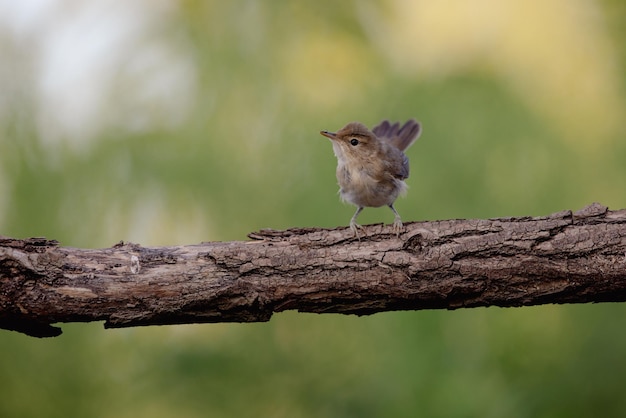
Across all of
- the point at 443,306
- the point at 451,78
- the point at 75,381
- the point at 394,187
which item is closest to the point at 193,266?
the point at 443,306

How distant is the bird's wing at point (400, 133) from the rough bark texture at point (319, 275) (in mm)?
1985

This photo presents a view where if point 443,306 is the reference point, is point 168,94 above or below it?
above

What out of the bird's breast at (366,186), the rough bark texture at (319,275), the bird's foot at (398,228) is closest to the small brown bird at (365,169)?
the bird's breast at (366,186)

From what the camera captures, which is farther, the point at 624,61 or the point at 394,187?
the point at 624,61

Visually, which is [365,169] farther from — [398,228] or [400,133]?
[398,228]

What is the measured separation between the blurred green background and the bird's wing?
1.76 ft

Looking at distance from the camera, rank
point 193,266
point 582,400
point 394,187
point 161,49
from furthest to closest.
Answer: point 161,49 < point 582,400 < point 394,187 < point 193,266

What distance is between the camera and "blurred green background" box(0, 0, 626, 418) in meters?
5.12

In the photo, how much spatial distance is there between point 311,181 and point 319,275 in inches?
105

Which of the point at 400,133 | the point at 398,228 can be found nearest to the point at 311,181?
the point at 400,133

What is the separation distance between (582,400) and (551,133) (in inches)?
74.3

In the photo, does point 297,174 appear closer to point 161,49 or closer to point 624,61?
point 161,49

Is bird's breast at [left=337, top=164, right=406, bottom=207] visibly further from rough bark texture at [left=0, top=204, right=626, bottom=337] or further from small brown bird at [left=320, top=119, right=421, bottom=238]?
rough bark texture at [left=0, top=204, right=626, bottom=337]

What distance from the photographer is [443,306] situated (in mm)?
2793
